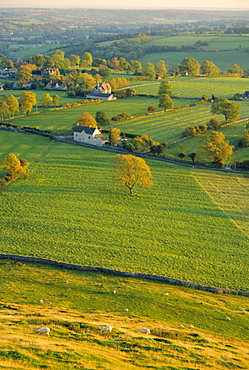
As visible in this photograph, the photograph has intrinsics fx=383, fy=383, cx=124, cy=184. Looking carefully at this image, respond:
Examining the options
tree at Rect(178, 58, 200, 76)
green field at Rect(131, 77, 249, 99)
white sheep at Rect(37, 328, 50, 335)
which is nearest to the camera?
white sheep at Rect(37, 328, 50, 335)

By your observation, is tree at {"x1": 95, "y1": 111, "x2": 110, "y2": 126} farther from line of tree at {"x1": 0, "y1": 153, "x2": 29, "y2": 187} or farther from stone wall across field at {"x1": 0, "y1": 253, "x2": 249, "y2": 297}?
stone wall across field at {"x1": 0, "y1": 253, "x2": 249, "y2": 297}

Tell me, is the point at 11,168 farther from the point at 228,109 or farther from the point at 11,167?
the point at 228,109

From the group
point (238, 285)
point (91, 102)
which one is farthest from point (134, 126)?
point (238, 285)

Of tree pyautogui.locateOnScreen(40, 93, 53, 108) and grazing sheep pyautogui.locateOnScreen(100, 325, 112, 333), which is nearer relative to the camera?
grazing sheep pyautogui.locateOnScreen(100, 325, 112, 333)

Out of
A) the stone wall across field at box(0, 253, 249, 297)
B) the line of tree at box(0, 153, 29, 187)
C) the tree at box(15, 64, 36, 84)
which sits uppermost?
the tree at box(15, 64, 36, 84)

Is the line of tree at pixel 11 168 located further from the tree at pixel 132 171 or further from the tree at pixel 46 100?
the tree at pixel 46 100

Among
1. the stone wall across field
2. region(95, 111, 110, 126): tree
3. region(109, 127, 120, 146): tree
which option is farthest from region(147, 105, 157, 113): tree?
the stone wall across field

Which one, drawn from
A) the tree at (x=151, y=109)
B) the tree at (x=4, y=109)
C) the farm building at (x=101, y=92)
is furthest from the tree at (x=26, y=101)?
the tree at (x=151, y=109)
